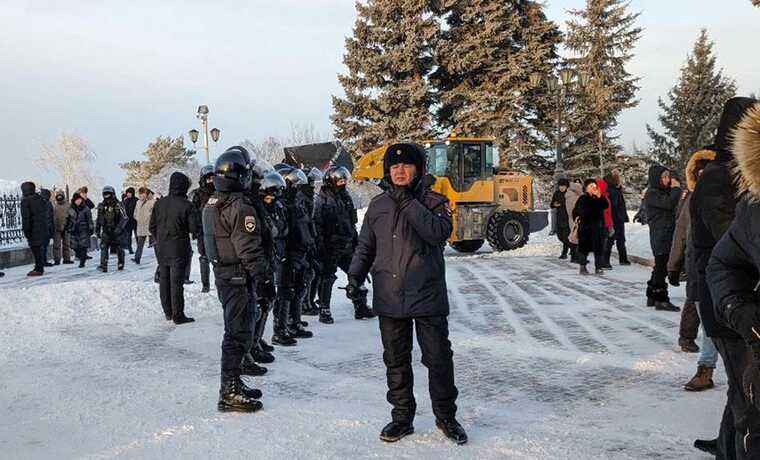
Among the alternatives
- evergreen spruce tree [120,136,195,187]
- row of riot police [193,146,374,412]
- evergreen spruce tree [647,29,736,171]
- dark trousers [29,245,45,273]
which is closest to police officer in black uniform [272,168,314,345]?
row of riot police [193,146,374,412]

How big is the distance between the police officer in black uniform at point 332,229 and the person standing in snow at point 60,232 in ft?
35.5

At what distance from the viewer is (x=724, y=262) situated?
2873 mm

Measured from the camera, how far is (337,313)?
9.91m

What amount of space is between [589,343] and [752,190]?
5.03 metres

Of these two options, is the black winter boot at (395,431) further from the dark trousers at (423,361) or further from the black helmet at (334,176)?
the black helmet at (334,176)

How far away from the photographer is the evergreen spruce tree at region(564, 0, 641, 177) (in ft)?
131

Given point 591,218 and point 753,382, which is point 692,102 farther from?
point 753,382

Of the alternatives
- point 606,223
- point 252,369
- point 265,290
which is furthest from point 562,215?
point 265,290

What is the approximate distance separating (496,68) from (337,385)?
3183 cm

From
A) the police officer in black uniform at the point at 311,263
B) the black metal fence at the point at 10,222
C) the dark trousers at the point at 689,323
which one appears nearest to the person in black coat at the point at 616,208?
the police officer in black uniform at the point at 311,263

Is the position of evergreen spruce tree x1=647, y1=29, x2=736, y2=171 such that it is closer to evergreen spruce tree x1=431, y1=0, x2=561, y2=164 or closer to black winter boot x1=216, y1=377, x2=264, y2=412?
evergreen spruce tree x1=431, y1=0, x2=561, y2=164

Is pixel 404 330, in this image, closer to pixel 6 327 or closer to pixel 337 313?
pixel 337 313

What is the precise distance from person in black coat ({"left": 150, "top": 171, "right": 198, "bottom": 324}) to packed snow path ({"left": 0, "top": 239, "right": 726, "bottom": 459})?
0.31 m

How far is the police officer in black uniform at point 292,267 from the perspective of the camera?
7742 millimetres
